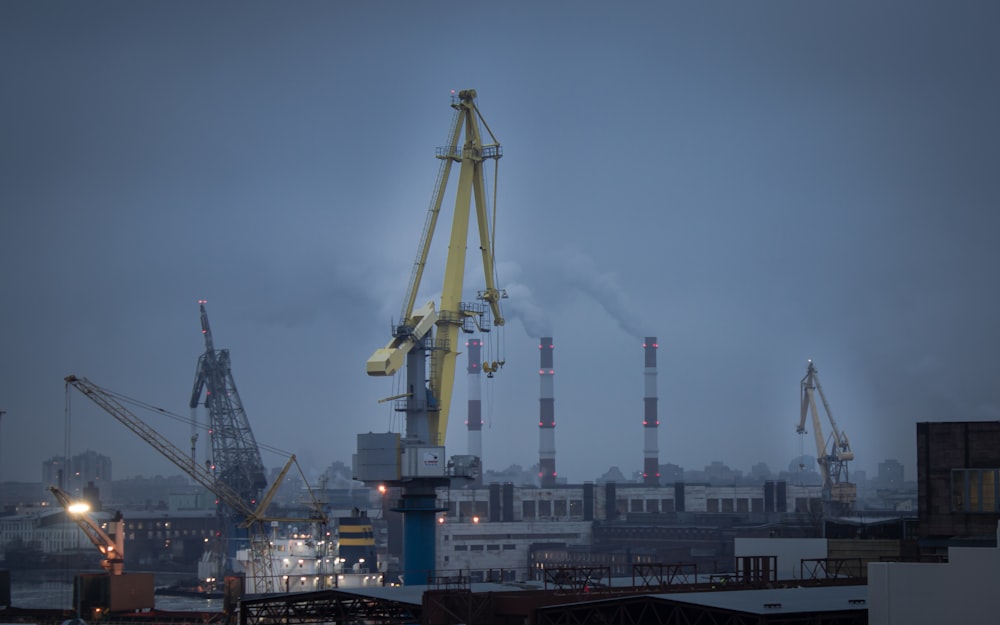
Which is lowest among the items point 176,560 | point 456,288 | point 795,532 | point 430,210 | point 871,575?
point 176,560

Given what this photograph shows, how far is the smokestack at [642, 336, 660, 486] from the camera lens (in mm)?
163750

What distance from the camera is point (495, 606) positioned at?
107ft

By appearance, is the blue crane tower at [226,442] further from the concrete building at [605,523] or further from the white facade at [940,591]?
the white facade at [940,591]

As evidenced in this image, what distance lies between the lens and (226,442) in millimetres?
117125

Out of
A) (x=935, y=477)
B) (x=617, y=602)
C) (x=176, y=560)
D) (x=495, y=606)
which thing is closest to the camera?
(x=617, y=602)

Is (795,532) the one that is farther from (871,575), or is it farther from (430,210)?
(871,575)

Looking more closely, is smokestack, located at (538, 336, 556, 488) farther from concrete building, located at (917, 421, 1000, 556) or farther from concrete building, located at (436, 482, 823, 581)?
concrete building, located at (917, 421, 1000, 556)

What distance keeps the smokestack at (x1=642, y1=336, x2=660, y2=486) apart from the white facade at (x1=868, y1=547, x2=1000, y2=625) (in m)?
137

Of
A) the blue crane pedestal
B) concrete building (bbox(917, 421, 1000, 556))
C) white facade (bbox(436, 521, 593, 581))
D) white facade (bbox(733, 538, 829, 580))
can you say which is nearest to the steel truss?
the blue crane pedestal

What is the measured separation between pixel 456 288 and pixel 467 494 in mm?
76748

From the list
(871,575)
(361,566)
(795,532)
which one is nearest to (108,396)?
(361,566)

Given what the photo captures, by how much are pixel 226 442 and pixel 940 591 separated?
319 feet

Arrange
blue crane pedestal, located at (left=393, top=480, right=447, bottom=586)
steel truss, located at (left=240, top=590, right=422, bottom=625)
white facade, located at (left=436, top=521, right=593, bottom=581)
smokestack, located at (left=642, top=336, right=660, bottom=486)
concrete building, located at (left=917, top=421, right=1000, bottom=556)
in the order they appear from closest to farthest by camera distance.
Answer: steel truss, located at (left=240, top=590, right=422, bottom=625), concrete building, located at (left=917, top=421, right=1000, bottom=556), blue crane pedestal, located at (left=393, top=480, right=447, bottom=586), white facade, located at (left=436, top=521, right=593, bottom=581), smokestack, located at (left=642, top=336, right=660, bottom=486)

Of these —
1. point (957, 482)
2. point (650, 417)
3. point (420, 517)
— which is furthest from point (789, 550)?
point (650, 417)
